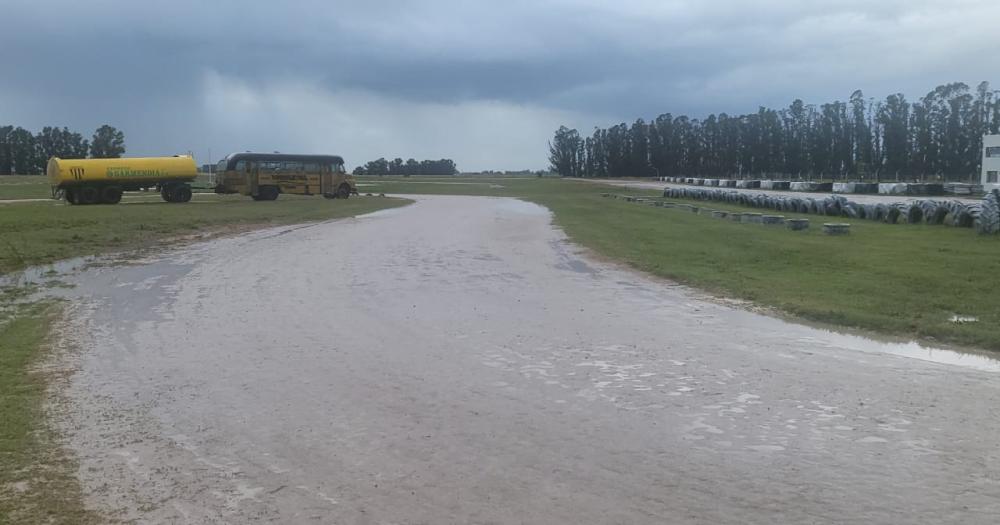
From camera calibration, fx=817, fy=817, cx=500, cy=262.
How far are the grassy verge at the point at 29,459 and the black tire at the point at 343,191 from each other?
2045 inches

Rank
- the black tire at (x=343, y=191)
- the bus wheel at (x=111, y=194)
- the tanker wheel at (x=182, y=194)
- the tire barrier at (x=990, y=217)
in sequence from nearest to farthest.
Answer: the tire barrier at (x=990, y=217), the bus wheel at (x=111, y=194), the tanker wheel at (x=182, y=194), the black tire at (x=343, y=191)

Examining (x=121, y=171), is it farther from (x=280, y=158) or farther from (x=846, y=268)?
(x=846, y=268)

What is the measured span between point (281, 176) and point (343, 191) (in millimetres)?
5469

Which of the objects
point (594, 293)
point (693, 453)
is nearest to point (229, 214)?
point (594, 293)

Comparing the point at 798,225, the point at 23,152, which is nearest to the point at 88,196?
the point at 798,225

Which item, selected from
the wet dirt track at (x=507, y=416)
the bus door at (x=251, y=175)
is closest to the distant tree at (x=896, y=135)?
the bus door at (x=251, y=175)

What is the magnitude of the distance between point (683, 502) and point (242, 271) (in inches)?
523

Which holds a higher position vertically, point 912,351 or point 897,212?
point 897,212

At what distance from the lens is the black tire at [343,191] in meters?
60.2

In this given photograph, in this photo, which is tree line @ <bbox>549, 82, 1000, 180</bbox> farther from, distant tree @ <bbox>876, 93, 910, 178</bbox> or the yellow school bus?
the yellow school bus

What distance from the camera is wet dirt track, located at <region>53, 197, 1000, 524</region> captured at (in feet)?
15.8

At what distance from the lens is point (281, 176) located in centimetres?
5647

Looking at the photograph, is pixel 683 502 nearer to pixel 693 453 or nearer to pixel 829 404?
pixel 693 453

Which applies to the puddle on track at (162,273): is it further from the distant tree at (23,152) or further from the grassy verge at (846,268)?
the distant tree at (23,152)
